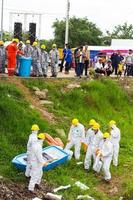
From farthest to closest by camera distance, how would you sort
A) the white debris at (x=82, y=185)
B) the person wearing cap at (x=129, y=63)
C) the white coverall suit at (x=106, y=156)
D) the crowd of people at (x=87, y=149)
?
the person wearing cap at (x=129, y=63) → the white coverall suit at (x=106, y=156) → the white debris at (x=82, y=185) → the crowd of people at (x=87, y=149)

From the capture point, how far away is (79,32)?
7475 centimetres

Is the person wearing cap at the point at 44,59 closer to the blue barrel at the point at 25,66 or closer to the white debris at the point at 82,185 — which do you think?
the blue barrel at the point at 25,66

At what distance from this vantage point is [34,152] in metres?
16.8

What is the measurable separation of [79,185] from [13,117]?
467 cm

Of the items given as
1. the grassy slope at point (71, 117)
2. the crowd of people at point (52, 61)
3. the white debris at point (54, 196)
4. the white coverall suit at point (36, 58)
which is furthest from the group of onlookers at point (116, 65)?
the white debris at point (54, 196)

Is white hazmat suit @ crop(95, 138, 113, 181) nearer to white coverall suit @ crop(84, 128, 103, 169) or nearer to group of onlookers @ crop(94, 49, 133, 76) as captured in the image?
white coverall suit @ crop(84, 128, 103, 169)

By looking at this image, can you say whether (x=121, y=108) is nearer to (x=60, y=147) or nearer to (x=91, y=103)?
(x=91, y=103)

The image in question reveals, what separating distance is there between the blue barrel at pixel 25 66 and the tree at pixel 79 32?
156ft

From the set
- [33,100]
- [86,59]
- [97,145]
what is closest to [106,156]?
[97,145]

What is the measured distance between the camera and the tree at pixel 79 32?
245ft

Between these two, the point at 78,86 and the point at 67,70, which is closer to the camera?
the point at 78,86

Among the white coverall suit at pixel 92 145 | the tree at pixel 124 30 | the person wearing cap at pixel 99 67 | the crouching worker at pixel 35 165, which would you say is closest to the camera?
the crouching worker at pixel 35 165

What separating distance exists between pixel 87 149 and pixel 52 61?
8833mm

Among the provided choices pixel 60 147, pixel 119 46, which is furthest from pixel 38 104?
pixel 119 46
